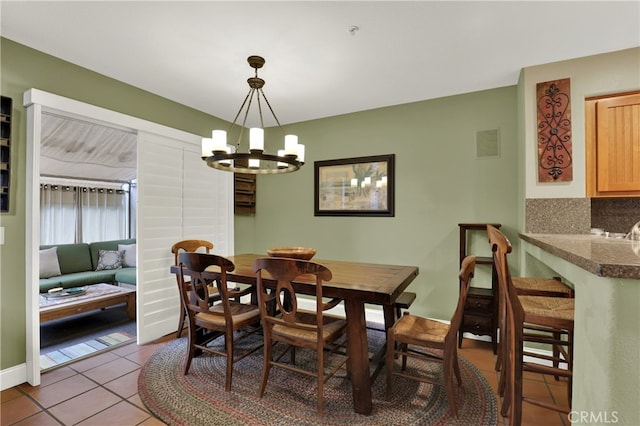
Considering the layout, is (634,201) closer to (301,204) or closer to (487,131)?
(487,131)

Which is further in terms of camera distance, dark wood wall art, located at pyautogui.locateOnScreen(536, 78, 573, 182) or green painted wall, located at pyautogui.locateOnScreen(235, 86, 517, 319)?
green painted wall, located at pyautogui.locateOnScreen(235, 86, 517, 319)

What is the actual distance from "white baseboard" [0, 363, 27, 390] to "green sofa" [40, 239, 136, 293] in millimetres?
1929

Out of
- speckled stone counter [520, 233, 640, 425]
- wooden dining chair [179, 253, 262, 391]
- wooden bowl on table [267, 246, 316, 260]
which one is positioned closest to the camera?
speckled stone counter [520, 233, 640, 425]

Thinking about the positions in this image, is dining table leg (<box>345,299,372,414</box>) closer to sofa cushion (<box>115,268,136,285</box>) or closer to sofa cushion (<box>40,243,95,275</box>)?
sofa cushion (<box>115,268,136,285</box>)

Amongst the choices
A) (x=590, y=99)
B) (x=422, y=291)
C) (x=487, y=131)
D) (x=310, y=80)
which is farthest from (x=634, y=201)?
(x=310, y=80)

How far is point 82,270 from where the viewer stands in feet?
15.1

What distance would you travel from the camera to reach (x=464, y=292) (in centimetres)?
176

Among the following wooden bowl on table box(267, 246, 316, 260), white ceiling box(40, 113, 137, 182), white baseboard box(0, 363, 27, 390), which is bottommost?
white baseboard box(0, 363, 27, 390)

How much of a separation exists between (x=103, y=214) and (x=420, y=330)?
242 inches

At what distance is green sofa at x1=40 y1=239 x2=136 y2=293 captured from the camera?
4070mm

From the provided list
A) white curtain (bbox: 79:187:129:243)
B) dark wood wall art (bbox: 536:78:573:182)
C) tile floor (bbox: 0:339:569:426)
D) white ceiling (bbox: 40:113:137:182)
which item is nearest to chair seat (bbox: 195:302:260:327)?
tile floor (bbox: 0:339:569:426)

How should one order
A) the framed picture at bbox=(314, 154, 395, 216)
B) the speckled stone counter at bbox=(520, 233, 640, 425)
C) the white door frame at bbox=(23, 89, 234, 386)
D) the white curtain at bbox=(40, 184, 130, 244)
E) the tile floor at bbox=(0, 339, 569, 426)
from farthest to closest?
1. the white curtain at bbox=(40, 184, 130, 244)
2. the framed picture at bbox=(314, 154, 395, 216)
3. the white door frame at bbox=(23, 89, 234, 386)
4. the tile floor at bbox=(0, 339, 569, 426)
5. the speckled stone counter at bbox=(520, 233, 640, 425)

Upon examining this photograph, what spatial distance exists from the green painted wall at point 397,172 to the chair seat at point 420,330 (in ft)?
4.23

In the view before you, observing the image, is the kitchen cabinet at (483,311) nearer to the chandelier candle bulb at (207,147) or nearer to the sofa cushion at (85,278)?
the chandelier candle bulb at (207,147)
